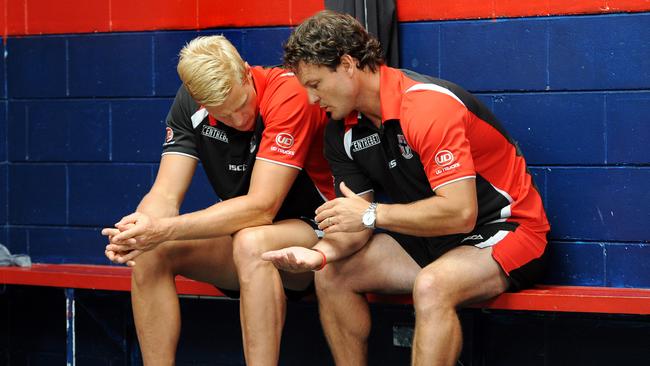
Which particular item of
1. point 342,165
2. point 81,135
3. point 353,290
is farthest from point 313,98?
point 81,135

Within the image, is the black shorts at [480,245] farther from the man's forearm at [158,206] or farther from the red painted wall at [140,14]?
the red painted wall at [140,14]

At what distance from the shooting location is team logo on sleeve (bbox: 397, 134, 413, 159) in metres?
3.12

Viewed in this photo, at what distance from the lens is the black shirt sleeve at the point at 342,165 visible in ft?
10.7

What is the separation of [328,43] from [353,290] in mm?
752

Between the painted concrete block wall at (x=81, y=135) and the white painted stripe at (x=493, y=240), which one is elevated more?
the painted concrete block wall at (x=81, y=135)

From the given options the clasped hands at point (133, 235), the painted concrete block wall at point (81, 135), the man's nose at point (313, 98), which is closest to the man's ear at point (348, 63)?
the man's nose at point (313, 98)

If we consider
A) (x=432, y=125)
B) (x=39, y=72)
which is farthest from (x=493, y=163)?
(x=39, y=72)

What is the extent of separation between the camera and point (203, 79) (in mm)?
3125

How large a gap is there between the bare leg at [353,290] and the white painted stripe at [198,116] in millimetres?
619

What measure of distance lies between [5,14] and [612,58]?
7.67ft

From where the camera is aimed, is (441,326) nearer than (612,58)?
Yes

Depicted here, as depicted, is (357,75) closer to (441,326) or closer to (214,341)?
(441,326)

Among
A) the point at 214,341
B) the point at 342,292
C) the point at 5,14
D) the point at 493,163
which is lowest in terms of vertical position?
the point at 214,341

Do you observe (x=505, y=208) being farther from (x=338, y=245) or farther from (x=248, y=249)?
(x=248, y=249)
